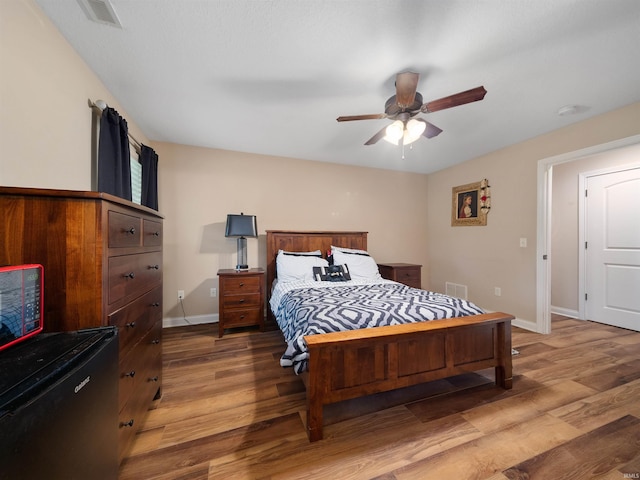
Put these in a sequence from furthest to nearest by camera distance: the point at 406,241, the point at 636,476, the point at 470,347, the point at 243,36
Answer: the point at 406,241, the point at 470,347, the point at 243,36, the point at 636,476

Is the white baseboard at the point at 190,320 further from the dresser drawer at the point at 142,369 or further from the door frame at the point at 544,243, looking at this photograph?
the door frame at the point at 544,243

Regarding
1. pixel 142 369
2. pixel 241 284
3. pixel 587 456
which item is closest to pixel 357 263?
pixel 241 284

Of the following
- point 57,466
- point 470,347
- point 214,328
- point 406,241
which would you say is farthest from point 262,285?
point 406,241

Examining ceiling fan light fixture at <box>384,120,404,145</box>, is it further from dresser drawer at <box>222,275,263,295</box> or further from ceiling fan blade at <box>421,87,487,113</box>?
dresser drawer at <box>222,275,263,295</box>

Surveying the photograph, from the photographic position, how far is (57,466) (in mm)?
575

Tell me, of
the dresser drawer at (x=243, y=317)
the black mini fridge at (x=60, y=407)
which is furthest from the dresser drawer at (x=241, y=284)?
the black mini fridge at (x=60, y=407)

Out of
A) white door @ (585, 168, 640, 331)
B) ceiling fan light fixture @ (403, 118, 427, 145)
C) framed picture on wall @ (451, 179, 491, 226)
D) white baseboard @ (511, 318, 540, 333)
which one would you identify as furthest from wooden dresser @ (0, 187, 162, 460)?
white door @ (585, 168, 640, 331)

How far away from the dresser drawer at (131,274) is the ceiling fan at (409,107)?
5.48 ft

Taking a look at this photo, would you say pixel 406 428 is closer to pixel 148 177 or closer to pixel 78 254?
pixel 78 254

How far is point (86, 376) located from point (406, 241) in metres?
4.24

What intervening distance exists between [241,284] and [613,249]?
469 cm

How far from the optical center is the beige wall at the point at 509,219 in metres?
2.45

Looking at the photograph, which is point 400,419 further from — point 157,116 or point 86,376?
point 157,116

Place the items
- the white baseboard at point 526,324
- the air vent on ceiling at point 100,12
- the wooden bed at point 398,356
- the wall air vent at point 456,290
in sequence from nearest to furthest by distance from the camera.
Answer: the air vent on ceiling at point 100,12
the wooden bed at point 398,356
the white baseboard at point 526,324
the wall air vent at point 456,290
